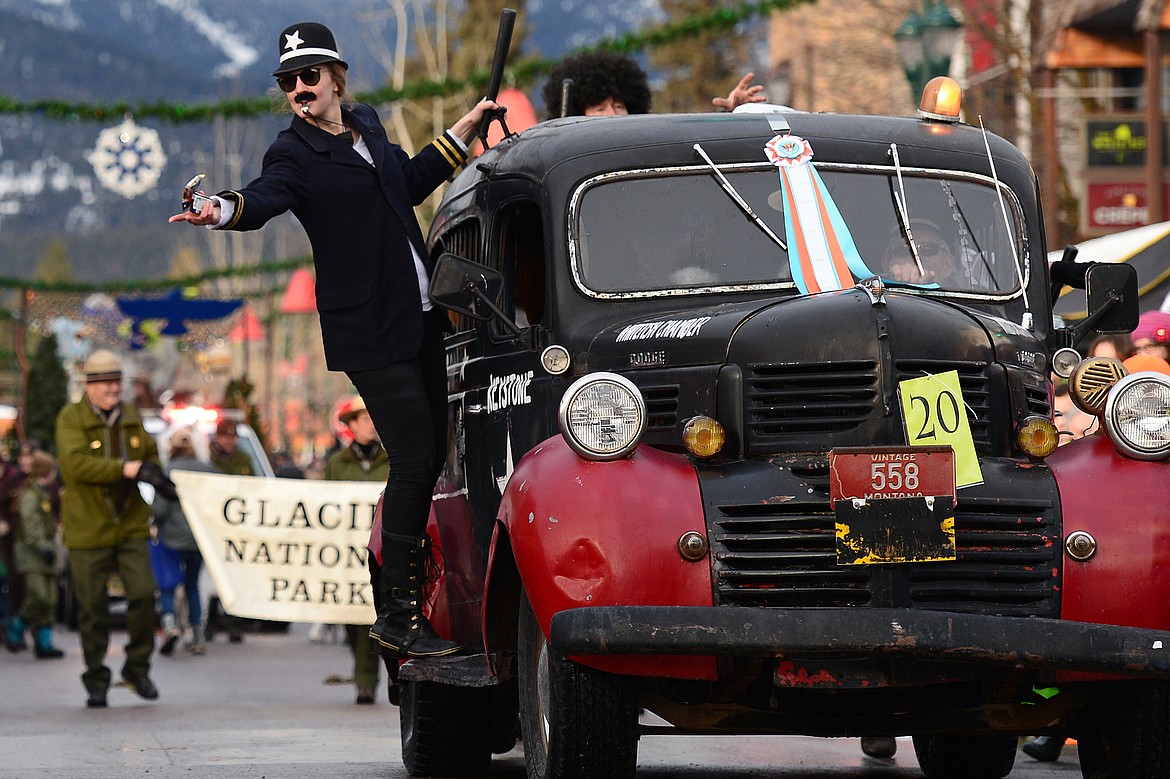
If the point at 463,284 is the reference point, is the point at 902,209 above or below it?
above

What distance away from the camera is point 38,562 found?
20.9 m

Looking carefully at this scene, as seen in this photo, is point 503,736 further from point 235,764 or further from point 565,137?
point 565,137

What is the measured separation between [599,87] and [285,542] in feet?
16.7

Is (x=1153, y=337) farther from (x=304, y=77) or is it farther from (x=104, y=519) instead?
(x=104, y=519)

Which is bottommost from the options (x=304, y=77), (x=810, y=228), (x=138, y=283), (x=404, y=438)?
(x=404, y=438)

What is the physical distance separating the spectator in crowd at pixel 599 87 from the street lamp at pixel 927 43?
23.8 ft

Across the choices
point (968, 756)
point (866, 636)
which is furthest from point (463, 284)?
point (968, 756)

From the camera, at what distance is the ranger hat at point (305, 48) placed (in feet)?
28.2

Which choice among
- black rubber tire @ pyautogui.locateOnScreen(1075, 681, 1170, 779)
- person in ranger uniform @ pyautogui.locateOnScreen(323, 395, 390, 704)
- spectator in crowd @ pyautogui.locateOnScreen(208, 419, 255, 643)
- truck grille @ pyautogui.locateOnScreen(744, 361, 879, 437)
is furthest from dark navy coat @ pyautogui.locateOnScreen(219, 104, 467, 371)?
spectator in crowd @ pyautogui.locateOnScreen(208, 419, 255, 643)

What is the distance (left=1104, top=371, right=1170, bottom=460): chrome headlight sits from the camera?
706cm

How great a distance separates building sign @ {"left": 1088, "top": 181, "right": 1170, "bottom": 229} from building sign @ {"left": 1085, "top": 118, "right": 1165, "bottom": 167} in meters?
0.36

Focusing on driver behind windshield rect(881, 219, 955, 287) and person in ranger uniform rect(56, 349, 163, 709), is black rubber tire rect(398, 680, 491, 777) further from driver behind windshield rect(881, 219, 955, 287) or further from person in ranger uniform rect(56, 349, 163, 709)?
person in ranger uniform rect(56, 349, 163, 709)

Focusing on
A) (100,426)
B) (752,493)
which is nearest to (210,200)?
(752,493)

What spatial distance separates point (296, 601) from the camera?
14.7 metres
